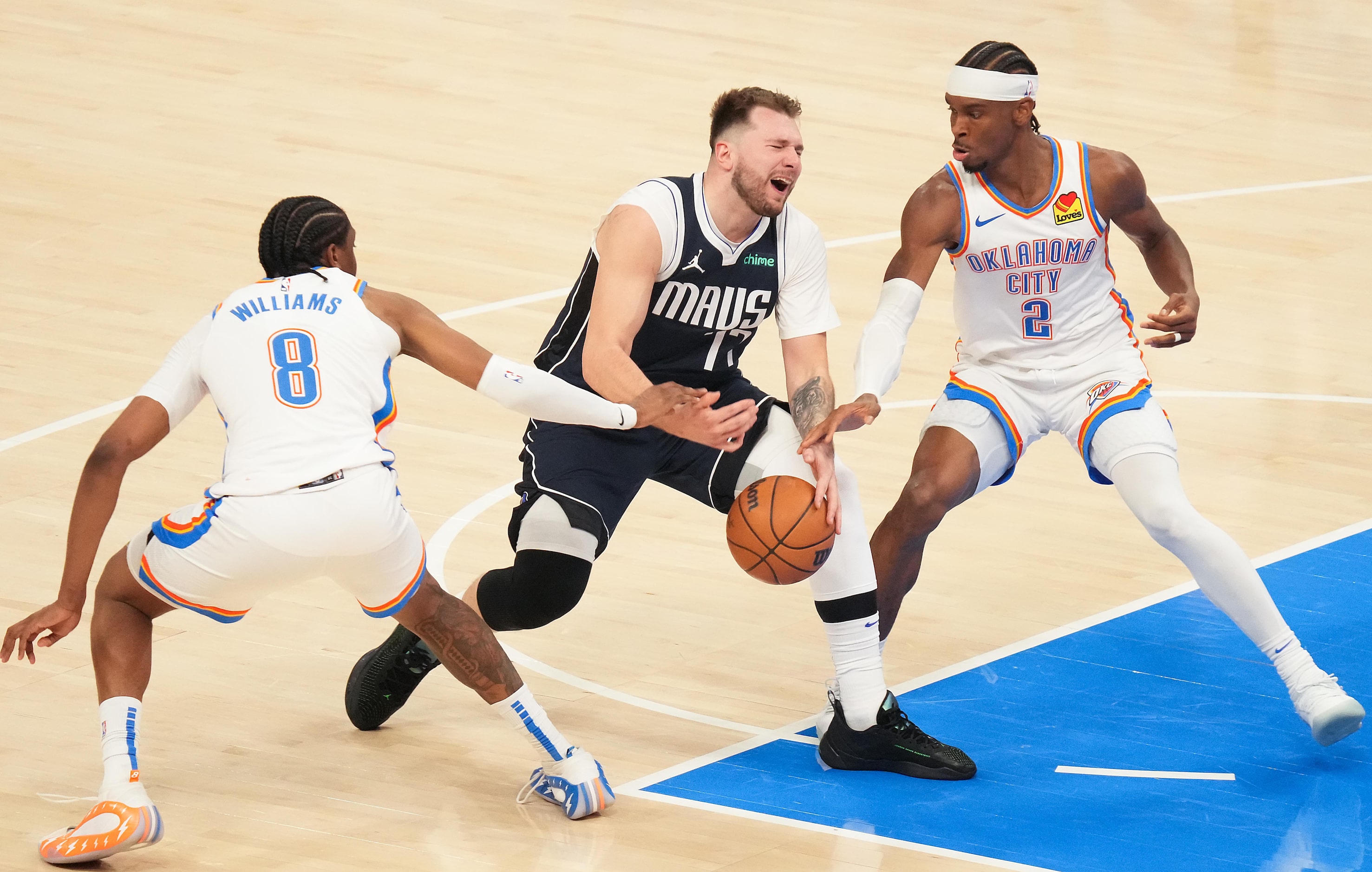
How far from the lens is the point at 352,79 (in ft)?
48.5

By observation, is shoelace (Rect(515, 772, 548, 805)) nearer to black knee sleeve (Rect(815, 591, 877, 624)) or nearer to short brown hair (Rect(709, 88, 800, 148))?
black knee sleeve (Rect(815, 591, 877, 624))

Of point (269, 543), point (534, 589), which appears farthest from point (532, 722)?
point (269, 543)

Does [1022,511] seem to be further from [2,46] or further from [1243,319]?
[2,46]

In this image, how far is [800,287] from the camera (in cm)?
654

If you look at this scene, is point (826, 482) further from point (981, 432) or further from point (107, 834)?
point (107, 834)

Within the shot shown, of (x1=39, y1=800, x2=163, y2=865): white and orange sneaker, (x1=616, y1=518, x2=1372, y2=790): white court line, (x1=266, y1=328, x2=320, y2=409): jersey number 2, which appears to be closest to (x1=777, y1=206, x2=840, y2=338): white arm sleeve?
(x1=616, y1=518, x2=1372, y2=790): white court line

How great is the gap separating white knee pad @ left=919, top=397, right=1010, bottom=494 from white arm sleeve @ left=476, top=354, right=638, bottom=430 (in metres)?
1.33

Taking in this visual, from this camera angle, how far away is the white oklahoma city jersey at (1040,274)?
6719mm

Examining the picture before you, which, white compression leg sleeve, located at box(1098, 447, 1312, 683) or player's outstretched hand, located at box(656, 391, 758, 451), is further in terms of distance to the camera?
white compression leg sleeve, located at box(1098, 447, 1312, 683)

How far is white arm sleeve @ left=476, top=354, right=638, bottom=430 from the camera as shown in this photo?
18.7 ft

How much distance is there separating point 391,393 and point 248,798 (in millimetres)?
1352

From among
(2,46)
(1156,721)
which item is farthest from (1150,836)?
(2,46)

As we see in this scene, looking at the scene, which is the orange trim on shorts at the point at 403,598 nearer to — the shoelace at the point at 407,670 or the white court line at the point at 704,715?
the shoelace at the point at 407,670

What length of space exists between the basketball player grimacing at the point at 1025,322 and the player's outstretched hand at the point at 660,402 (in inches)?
28.3
